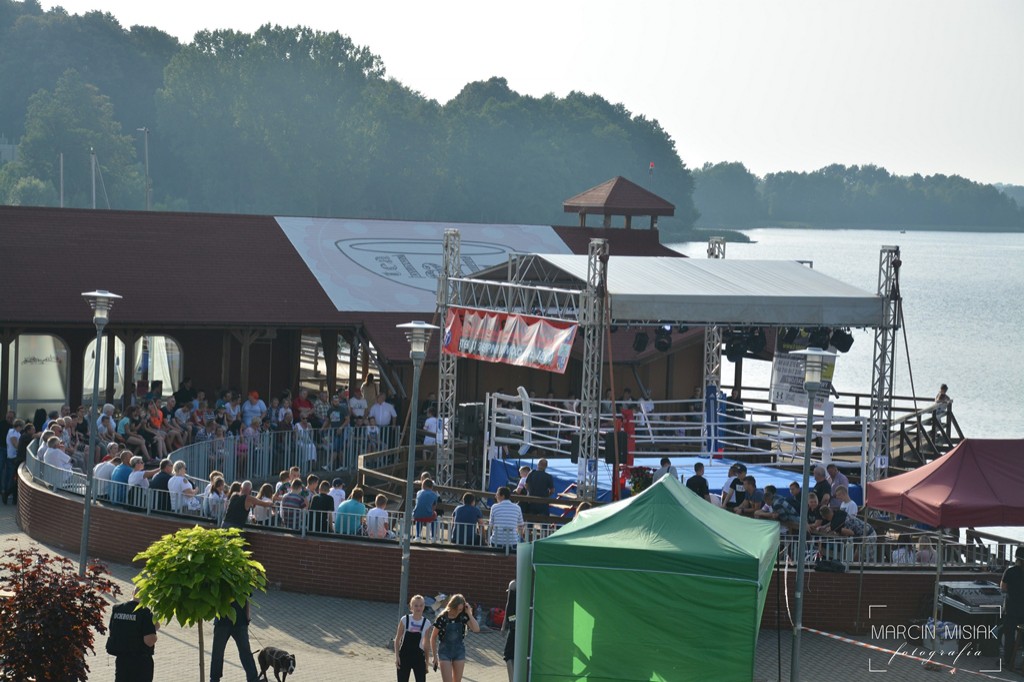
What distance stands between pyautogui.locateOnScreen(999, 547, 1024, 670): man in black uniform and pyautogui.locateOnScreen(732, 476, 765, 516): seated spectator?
4.12 meters

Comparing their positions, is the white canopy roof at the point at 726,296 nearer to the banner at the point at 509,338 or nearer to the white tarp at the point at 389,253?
the banner at the point at 509,338

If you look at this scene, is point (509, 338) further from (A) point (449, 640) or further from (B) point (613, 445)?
(A) point (449, 640)

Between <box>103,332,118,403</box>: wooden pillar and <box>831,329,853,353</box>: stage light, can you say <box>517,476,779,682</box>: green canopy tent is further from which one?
<box>103,332,118,403</box>: wooden pillar

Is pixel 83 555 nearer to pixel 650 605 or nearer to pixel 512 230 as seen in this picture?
pixel 650 605

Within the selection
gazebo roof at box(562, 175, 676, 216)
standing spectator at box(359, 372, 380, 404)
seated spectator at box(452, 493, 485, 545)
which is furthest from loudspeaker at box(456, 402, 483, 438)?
gazebo roof at box(562, 175, 676, 216)

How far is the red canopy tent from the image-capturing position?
16266 mm

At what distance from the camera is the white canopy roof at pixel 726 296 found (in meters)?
21.3

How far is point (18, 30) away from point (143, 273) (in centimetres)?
13197

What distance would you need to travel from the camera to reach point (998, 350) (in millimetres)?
99062

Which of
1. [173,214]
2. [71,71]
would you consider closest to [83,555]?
[173,214]

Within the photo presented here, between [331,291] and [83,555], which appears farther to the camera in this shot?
[331,291]

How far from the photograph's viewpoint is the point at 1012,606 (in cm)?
1609

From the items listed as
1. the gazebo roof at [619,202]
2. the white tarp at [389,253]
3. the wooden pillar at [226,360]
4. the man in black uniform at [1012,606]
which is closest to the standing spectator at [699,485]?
the man in black uniform at [1012,606]

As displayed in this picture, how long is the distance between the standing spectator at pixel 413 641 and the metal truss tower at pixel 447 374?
10586 millimetres
